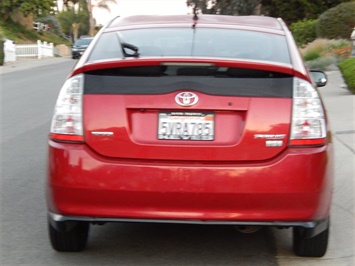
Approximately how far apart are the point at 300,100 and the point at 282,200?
2.12 ft

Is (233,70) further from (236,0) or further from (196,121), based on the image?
(236,0)

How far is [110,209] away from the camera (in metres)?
4.10

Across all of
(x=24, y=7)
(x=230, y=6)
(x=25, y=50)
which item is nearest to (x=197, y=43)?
(x=230, y=6)

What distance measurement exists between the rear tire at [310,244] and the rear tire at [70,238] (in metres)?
1.54

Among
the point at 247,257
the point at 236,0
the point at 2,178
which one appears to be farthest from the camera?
the point at 236,0

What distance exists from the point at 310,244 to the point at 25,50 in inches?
1460

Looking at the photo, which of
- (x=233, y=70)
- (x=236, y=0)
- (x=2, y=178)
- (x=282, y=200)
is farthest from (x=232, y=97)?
(x=236, y=0)

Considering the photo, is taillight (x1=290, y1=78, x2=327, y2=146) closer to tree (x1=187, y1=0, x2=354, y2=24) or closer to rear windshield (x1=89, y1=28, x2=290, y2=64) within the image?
rear windshield (x1=89, y1=28, x2=290, y2=64)

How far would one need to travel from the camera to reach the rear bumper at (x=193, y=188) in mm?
4012

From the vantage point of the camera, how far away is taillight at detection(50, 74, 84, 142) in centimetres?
415

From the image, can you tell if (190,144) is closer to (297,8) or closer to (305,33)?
(305,33)

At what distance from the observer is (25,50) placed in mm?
39781

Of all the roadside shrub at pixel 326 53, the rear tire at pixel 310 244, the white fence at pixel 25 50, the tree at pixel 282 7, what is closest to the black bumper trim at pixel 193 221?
Answer: the rear tire at pixel 310 244

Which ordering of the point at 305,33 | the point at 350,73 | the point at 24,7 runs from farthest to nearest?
the point at 24,7
the point at 305,33
the point at 350,73
